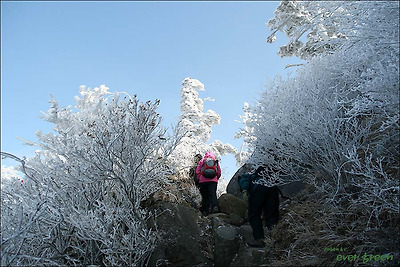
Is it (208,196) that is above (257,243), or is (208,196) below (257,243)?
above

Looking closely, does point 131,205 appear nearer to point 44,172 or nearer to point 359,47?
point 44,172

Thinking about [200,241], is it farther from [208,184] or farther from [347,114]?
[347,114]

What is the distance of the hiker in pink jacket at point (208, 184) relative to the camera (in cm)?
834

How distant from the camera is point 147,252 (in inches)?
245

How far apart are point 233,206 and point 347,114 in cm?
465

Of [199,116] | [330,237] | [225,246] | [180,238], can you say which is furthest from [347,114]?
[199,116]

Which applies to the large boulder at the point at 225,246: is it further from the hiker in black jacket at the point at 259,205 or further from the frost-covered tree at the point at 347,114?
the frost-covered tree at the point at 347,114

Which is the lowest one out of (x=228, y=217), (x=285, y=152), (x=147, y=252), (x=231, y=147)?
(x=147, y=252)

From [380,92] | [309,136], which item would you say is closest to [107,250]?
[309,136]

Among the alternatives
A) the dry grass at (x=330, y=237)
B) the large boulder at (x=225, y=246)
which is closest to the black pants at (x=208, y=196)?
the large boulder at (x=225, y=246)

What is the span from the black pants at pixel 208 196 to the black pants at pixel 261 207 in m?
1.59

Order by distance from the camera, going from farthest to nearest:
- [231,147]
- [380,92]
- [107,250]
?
[231,147] < [107,250] < [380,92]

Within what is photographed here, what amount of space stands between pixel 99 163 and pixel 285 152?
13.4 ft

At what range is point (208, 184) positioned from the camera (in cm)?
842
